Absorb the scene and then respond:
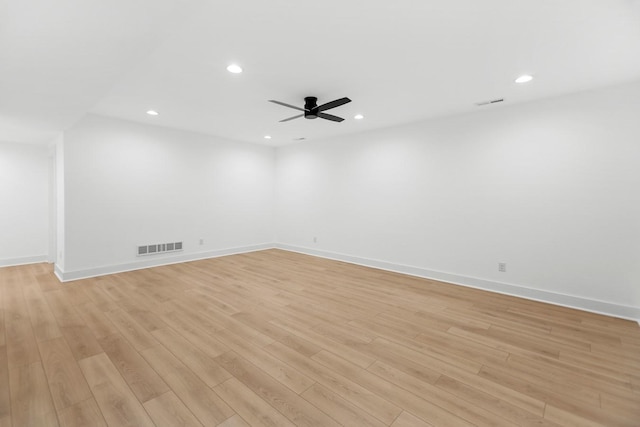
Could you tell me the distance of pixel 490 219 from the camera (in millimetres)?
4082

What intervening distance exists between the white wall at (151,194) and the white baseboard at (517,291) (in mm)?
2997

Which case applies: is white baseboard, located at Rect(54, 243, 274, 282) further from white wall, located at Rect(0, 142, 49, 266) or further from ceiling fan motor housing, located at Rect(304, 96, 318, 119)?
ceiling fan motor housing, located at Rect(304, 96, 318, 119)

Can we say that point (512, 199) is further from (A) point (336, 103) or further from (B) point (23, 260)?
(B) point (23, 260)

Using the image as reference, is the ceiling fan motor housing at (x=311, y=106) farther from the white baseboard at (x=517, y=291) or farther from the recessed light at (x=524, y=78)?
the white baseboard at (x=517, y=291)

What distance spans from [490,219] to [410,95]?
7.35ft

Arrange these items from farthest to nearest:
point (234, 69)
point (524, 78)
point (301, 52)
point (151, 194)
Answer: point (151, 194)
point (524, 78)
point (234, 69)
point (301, 52)

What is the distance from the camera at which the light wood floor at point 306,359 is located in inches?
66.0

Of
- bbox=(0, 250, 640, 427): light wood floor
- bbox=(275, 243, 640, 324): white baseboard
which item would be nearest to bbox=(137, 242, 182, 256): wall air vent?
bbox=(0, 250, 640, 427): light wood floor

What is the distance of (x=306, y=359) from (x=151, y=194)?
459cm

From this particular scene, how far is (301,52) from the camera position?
253 cm

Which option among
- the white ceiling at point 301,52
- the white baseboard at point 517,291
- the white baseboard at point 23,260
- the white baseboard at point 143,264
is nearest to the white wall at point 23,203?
the white baseboard at point 23,260

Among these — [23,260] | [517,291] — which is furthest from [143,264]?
[517,291]

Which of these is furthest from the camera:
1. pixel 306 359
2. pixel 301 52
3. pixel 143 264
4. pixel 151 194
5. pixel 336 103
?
pixel 151 194

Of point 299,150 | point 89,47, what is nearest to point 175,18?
point 89,47
